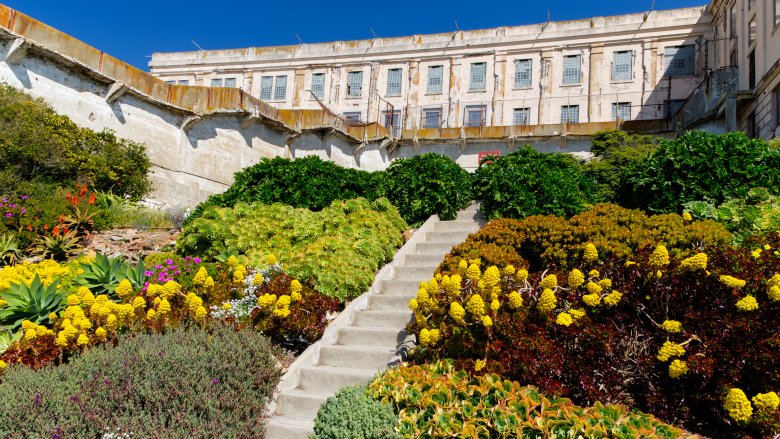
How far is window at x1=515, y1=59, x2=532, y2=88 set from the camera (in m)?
33.3

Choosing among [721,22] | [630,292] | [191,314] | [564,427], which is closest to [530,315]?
[630,292]

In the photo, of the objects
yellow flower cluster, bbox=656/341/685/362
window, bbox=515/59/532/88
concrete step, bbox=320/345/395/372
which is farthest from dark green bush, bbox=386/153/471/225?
window, bbox=515/59/532/88

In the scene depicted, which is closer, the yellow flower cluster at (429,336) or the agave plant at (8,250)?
the yellow flower cluster at (429,336)

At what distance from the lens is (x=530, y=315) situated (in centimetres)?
436

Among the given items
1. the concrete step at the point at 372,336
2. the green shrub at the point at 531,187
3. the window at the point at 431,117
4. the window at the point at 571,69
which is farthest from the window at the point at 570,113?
the concrete step at the point at 372,336

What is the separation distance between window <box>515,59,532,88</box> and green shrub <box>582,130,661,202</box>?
47.0 ft

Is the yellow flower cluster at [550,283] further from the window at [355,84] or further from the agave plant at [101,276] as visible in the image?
the window at [355,84]

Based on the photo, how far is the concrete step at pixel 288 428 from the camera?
4.20 metres

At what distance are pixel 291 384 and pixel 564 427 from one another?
270 centimetres

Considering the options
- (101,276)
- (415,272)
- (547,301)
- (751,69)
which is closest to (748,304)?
(547,301)

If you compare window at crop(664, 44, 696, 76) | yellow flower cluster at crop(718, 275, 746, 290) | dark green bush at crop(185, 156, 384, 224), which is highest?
window at crop(664, 44, 696, 76)

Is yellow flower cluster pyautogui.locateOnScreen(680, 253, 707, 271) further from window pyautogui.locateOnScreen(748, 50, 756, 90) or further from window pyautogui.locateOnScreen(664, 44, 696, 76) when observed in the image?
window pyautogui.locateOnScreen(664, 44, 696, 76)

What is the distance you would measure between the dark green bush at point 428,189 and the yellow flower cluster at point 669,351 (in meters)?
5.39

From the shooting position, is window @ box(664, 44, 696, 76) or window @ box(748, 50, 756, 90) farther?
window @ box(664, 44, 696, 76)
